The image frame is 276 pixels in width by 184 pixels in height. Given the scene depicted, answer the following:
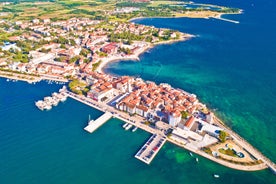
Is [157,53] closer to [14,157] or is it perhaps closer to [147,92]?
[147,92]

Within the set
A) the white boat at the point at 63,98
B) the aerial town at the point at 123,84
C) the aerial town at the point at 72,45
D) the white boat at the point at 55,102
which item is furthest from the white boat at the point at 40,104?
the aerial town at the point at 72,45

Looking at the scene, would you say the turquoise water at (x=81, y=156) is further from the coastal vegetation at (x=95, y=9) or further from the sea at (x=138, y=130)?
the coastal vegetation at (x=95, y=9)

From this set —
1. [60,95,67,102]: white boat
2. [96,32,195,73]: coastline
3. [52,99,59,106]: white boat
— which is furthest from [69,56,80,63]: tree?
[52,99,59,106]: white boat

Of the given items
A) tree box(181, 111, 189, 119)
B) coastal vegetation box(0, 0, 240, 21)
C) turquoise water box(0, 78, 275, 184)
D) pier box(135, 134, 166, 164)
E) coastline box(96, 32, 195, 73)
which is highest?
coastal vegetation box(0, 0, 240, 21)

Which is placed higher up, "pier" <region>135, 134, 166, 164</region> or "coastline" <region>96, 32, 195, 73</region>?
"coastline" <region>96, 32, 195, 73</region>

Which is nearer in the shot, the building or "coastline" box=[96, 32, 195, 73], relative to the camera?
the building

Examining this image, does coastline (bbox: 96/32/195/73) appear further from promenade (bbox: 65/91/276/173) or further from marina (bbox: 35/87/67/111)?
promenade (bbox: 65/91/276/173)

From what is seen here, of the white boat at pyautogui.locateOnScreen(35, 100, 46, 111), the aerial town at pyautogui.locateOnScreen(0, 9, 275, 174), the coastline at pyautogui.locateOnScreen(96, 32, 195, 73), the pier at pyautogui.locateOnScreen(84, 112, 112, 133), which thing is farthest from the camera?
the coastline at pyautogui.locateOnScreen(96, 32, 195, 73)
